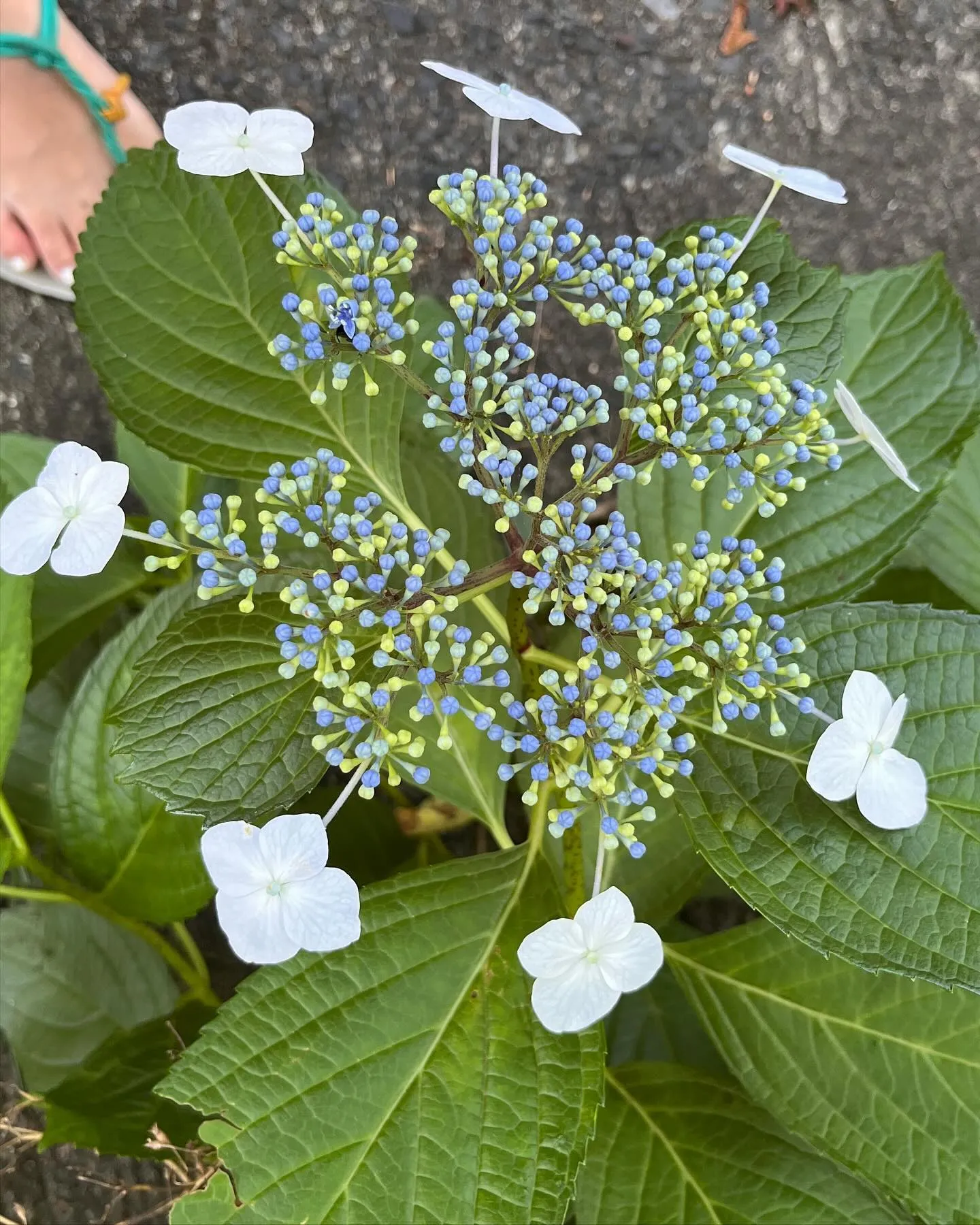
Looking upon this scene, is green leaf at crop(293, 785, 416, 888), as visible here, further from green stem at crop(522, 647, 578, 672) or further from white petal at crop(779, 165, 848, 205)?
white petal at crop(779, 165, 848, 205)

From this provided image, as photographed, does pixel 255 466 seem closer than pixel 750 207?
Yes

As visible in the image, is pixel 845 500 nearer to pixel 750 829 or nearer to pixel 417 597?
pixel 750 829

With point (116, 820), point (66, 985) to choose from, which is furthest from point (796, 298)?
point (66, 985)

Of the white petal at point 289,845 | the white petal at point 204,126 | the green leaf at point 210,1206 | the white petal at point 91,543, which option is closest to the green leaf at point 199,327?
the white petal at point 204,126

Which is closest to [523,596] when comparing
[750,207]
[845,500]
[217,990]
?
[845,500]

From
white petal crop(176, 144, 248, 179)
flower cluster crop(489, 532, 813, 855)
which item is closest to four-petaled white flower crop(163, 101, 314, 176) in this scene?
white petal crop(176, 144, 248, 179)

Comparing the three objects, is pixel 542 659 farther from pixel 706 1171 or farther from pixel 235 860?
pixel 706 1171
